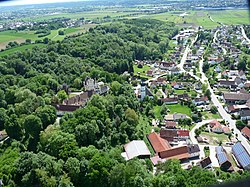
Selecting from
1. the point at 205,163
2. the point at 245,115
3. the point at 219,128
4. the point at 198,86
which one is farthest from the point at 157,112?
the point at 205,163

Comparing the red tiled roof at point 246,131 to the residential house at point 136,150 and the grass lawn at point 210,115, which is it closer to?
the grass lawn at point 210,115

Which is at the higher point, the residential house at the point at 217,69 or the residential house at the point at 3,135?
the residential house at the point at 3,135

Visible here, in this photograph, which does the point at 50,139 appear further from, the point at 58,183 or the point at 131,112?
the point at 131,112

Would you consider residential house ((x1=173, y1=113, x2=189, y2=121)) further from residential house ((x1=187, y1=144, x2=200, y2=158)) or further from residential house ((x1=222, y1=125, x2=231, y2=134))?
residential house ((x1=187, y1=144, x2=200, y2=158))

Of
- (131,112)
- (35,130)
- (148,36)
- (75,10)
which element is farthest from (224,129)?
(75,10)

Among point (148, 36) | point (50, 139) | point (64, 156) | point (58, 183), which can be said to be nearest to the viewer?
point (58, 183)

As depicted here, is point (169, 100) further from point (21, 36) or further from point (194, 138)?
point (21, 36)

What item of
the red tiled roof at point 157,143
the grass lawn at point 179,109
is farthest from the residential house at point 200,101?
the red tiled roof at point 157,143
